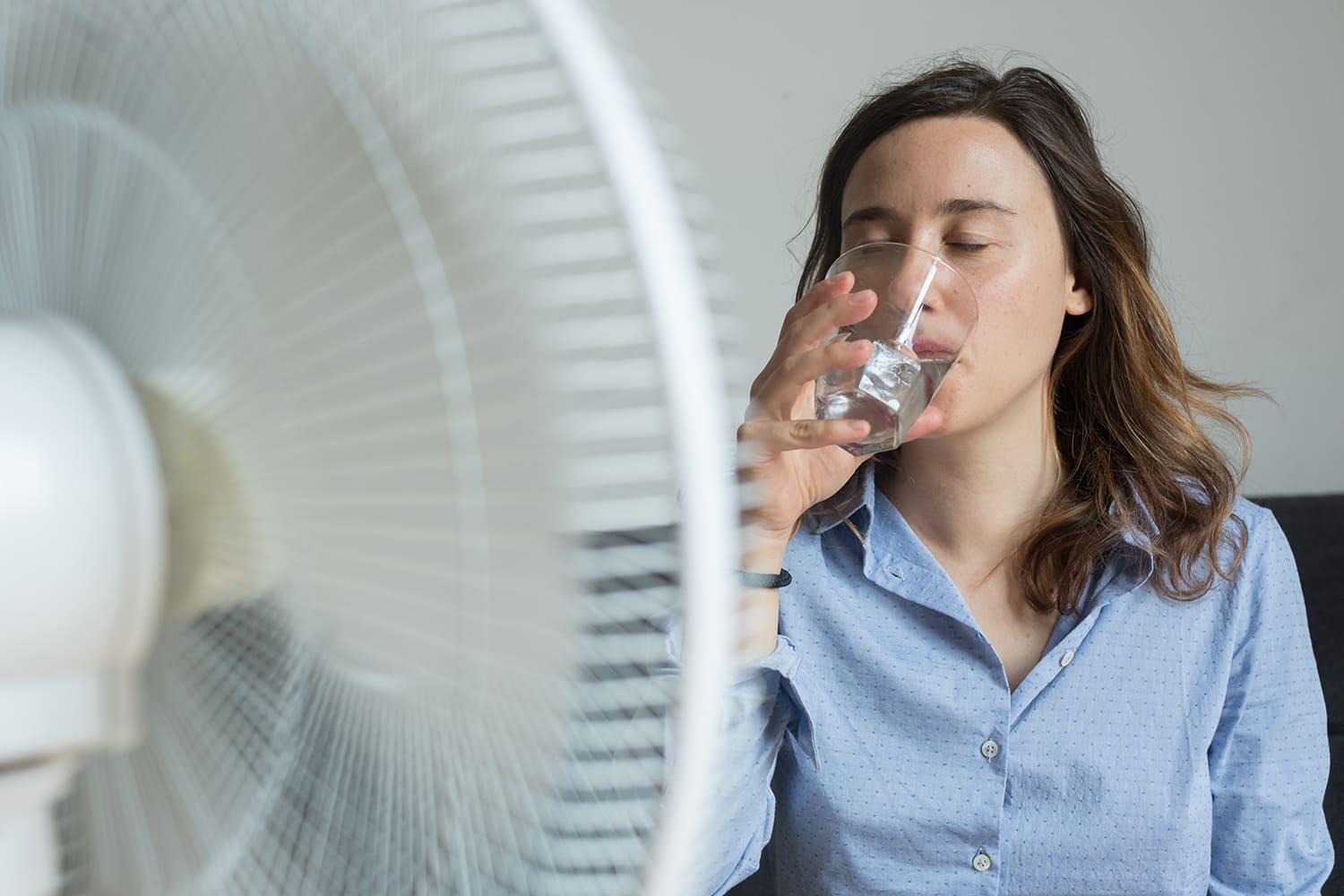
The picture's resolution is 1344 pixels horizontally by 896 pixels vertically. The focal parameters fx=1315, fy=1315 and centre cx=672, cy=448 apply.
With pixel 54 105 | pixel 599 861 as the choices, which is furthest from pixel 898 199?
pixel 599 861

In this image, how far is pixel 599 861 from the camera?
0.33 meters

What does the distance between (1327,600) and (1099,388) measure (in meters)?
0.90

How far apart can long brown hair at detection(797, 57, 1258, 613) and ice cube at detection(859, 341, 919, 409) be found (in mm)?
334

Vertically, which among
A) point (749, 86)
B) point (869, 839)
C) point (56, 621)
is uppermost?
point (749, 86)

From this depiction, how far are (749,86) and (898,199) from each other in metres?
1.23

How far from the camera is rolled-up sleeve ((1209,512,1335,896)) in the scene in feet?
3.68

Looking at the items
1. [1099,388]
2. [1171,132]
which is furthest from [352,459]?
[1171,132]

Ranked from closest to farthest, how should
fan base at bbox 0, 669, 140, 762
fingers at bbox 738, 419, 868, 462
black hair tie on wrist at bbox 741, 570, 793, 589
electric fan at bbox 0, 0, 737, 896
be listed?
1. electric fan at bbox 0, 0, 737, 896
2. fan base at bbox 0, 669, 140, 762
3. fingers at bbox 738, 419, 868, 462
4. black hair tie on wrist at bbox 741, 570, 793, 589

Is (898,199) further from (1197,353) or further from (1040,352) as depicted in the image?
(1197,353)

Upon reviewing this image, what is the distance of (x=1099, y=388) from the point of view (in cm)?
121

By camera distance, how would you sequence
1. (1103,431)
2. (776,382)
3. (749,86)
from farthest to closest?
1. (749,86)
2. (1103,431)
3. (776,382)

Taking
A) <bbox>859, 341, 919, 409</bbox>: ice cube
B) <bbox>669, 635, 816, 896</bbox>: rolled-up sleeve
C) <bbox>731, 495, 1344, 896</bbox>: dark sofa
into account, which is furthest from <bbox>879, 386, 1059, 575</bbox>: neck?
<bbox>731, 495, 1344, 896</bbox>: dark sofa

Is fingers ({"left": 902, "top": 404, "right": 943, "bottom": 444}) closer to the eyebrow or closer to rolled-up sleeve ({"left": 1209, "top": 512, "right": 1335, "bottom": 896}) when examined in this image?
the eyebrow

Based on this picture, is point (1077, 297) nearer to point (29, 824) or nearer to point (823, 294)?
point (823, 294)
